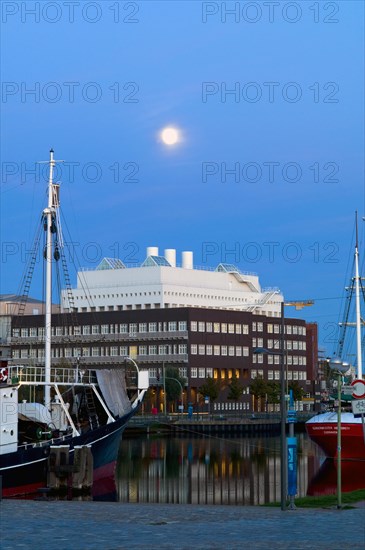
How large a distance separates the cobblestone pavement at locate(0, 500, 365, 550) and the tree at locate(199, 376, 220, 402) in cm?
13882

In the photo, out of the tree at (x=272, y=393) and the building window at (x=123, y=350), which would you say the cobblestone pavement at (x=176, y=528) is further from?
the building window at (x=123, y=350)

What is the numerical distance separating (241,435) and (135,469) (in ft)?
228

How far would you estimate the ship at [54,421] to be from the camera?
152 feet

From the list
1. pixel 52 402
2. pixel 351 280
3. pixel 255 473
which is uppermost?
pixel 351 280

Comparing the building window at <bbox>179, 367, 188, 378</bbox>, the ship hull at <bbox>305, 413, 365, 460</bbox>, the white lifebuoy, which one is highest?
the building window at <bbox>179, 367, 188, 378</bbox>

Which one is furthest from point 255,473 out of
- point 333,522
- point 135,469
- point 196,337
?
point 196,337

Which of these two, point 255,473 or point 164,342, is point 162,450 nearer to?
point 255,473

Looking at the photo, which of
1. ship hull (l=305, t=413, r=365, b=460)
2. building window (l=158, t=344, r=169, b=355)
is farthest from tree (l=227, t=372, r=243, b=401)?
ship hull (l=305, t=413, r=365, b=460)

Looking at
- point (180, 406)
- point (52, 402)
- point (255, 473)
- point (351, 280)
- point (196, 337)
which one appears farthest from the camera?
point (196, 337)

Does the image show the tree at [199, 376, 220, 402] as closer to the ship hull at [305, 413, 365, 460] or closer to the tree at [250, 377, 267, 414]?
the tree at [250, 377, 267, 414]

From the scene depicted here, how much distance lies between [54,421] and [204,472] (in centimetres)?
1395

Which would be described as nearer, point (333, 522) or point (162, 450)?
point (333, 522)

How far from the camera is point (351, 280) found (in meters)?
92.3

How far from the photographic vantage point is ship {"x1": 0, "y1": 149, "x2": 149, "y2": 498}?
1828 inches
